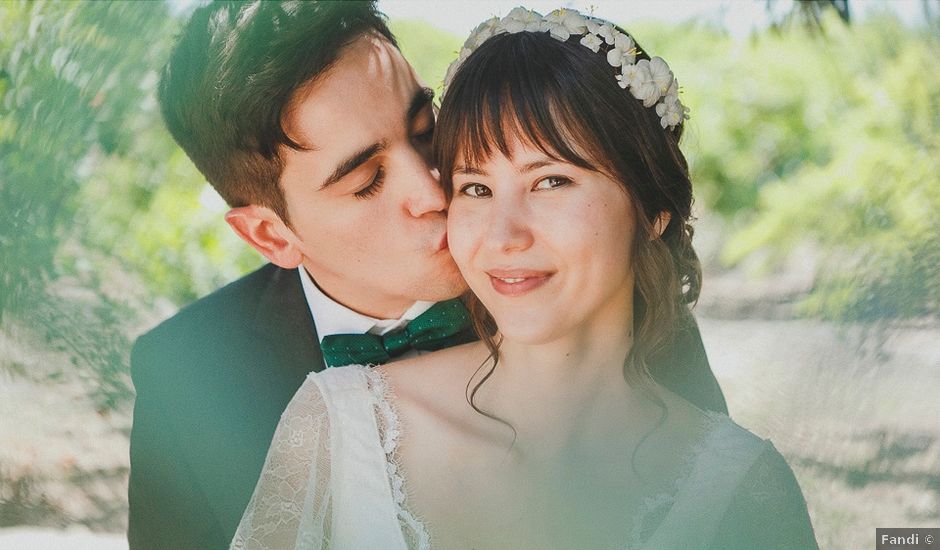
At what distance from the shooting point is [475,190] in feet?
6.23

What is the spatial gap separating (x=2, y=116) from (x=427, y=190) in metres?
1.01

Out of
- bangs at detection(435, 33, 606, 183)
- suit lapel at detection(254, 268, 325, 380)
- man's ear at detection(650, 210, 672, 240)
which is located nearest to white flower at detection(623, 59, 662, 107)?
bangs at detection(435, 33, 606, 183)

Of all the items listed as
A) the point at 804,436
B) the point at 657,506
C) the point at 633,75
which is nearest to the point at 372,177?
the point at 633,75

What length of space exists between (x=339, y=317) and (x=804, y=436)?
45.6 inches

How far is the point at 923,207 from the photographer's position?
2.44 m

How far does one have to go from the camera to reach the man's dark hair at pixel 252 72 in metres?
2.15

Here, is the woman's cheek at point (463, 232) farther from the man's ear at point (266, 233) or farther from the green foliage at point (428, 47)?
the green foliage at point (428, 47)

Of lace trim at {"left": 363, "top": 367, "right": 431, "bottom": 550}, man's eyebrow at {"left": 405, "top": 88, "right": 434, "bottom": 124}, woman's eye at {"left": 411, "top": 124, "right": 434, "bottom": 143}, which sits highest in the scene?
man's eyebrow at {"left": 405, "top": 88, "right": 434, "bottom": 124}

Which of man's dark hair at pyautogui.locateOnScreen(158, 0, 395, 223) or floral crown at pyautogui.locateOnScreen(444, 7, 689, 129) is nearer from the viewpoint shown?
floral crown at pyautogui.locateOnScreen(444, 7, 689, 129)

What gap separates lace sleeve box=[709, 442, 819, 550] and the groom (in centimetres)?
33

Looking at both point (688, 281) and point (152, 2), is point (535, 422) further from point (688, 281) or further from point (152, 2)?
point (152, 2)

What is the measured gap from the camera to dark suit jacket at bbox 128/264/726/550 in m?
2.42

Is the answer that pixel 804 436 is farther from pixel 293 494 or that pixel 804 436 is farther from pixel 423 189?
pixel 293 494

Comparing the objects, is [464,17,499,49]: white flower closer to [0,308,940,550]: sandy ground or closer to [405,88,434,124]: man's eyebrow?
[405,88,434,124]: man's eyebrow
